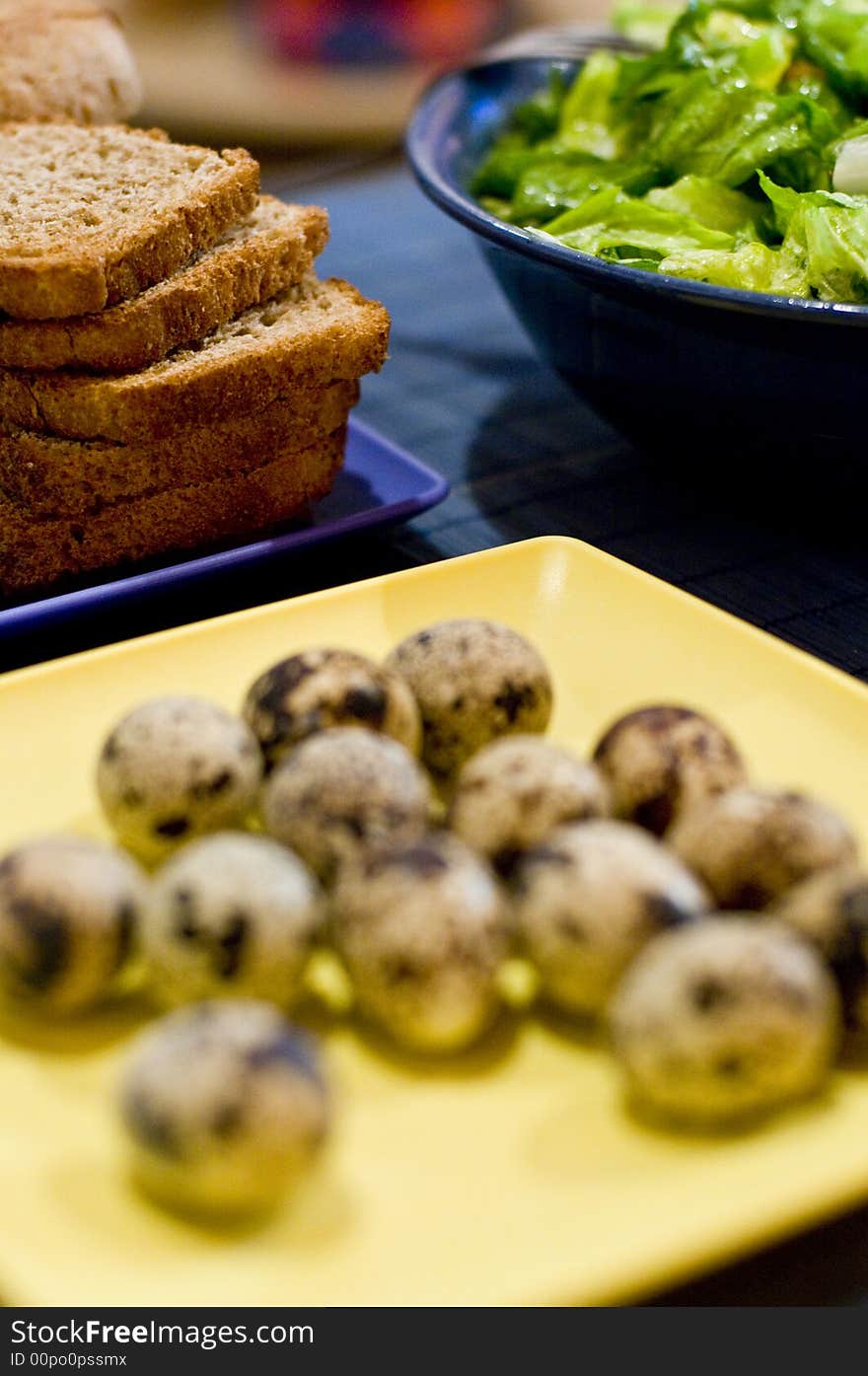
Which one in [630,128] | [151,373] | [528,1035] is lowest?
[528,1035]

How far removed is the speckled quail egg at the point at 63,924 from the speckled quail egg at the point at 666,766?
293 millimetres

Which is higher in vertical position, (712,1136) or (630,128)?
(630,128)

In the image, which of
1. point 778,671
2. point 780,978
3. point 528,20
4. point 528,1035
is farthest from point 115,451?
point 528,20

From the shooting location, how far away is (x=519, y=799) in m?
0.77

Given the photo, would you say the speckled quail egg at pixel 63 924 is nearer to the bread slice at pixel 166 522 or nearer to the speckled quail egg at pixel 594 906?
the speckled quail egg at pixel 594 906

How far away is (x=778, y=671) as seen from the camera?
0.98 m

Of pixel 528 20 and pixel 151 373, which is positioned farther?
pixel 528 20

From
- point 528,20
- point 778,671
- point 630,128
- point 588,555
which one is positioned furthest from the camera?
point 528,20

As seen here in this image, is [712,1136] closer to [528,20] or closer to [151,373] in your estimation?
[151,373]

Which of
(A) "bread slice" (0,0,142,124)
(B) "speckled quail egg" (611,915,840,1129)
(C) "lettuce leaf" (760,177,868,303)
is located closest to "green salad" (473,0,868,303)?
(C) "lettuce leaf" (760,177,868,303)

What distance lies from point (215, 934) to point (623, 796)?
0.88 feet

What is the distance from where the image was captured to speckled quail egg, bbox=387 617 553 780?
89 centimetres

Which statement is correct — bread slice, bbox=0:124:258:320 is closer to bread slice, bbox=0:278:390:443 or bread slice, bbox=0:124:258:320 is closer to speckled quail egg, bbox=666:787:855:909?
bread slice, bbox=0:278:390:443

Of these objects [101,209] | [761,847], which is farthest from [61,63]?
[761,847]
